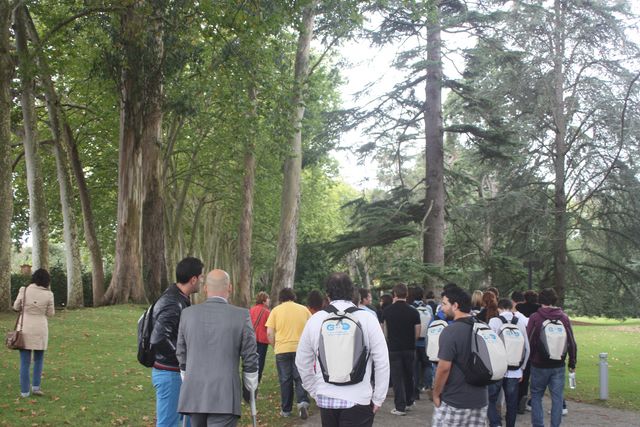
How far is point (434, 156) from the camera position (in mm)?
23219

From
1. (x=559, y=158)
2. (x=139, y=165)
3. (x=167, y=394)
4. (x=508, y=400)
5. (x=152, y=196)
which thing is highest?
(x=559, y=158)

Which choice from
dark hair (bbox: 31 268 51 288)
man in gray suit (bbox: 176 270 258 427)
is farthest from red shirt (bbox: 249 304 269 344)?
man in gray suit (bbox: 176 270 258 427)

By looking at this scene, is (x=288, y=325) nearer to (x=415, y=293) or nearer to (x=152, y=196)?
(x=415, y=293)

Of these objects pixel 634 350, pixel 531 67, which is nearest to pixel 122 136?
pixel 531 67

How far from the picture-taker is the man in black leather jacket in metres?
6.03

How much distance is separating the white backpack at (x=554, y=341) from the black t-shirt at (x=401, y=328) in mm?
2619

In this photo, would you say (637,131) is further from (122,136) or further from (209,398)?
(209,398)

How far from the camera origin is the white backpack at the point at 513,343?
8.45m

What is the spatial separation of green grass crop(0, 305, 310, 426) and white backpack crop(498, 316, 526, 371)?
3.46 m

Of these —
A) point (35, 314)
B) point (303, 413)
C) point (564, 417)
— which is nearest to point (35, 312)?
point (35, 314)

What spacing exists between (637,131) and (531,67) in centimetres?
407

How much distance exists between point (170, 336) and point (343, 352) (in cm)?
172

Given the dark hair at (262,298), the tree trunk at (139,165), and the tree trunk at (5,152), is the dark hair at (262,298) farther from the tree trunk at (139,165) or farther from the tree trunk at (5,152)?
the tree trunk at (5,152)

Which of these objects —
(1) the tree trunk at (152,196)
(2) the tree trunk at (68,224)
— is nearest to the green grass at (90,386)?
(1) the tree trunk at (152,196)
